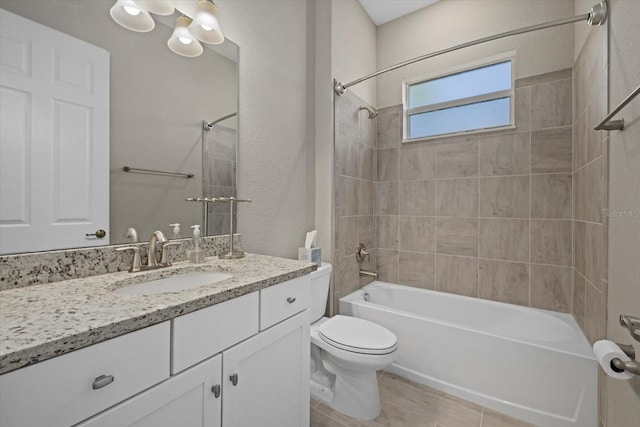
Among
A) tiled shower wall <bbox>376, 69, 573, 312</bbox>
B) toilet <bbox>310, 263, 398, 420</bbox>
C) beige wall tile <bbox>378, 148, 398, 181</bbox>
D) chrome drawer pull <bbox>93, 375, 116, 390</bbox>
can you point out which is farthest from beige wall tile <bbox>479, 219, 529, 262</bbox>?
chrome drawer pull <bbox>93, 375, 116, 390</bbox>

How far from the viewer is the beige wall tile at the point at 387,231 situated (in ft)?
8.68

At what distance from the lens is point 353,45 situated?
2398mm

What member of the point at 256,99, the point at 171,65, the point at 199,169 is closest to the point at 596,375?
the point at 199,169

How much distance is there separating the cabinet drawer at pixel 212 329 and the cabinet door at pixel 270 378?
0.05 m

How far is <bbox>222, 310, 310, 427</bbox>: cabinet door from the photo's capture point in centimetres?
89

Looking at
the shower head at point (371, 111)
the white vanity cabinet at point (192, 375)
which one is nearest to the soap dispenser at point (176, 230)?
the white vanity cabinet at point (192, 375)

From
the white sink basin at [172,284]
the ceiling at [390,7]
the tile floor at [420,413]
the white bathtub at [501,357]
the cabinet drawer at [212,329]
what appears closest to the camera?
the cabinet drawer at [212,329]

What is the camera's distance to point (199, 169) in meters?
1.41

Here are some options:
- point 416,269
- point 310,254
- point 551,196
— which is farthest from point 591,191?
point 310,254

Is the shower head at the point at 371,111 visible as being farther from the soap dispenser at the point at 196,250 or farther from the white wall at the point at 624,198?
the soap dispenser at the point at 196,250

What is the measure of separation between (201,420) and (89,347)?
42 centimetres

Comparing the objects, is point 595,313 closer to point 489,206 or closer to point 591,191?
point 591,191

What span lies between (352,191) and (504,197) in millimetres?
1207

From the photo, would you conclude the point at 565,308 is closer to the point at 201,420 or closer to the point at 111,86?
the point at 201,420
